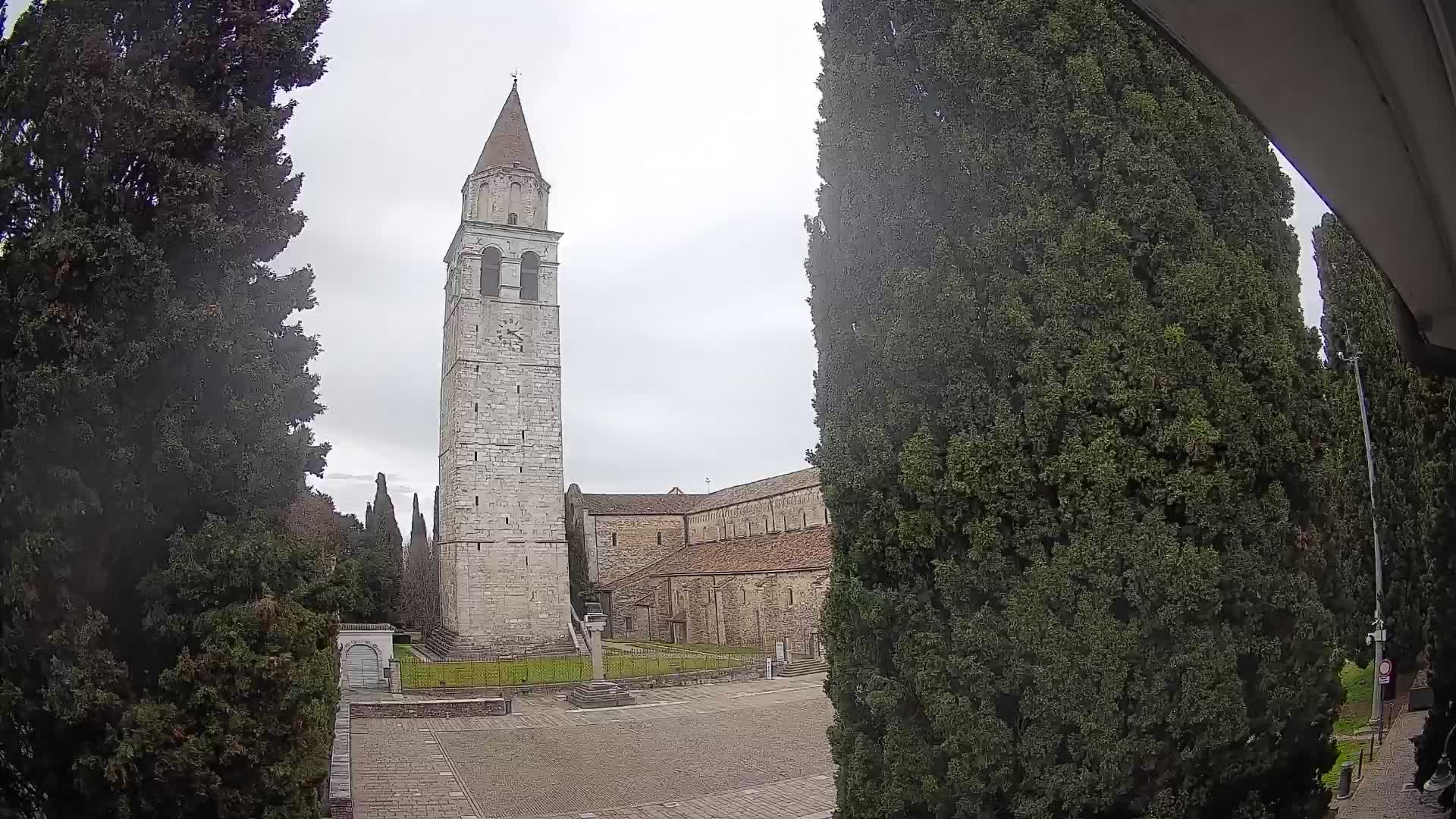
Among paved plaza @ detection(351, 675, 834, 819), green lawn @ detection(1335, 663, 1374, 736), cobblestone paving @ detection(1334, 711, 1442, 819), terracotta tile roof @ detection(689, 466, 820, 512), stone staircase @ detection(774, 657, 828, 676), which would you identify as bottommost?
stone staircase @ detection(774, 657, 828, 676)

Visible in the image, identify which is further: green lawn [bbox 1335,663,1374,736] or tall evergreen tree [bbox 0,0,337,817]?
green lawn [bbox 1335,663,1374,736]

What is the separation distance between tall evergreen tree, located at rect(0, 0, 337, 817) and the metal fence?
19.3m

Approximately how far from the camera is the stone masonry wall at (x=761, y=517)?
38719 millimetres

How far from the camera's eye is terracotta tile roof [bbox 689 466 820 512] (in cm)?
3994

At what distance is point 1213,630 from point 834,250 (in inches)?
136

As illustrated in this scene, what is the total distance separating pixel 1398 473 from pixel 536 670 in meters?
23.0

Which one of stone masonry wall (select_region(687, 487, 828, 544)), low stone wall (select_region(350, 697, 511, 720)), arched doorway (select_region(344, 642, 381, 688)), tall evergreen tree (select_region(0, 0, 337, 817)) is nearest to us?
tall evergreen tree (select_region(0, 0, 337, 817))

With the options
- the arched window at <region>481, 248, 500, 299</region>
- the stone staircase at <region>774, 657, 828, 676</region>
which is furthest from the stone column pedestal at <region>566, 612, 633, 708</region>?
the arched window at <region>481, 248, 500, 299</region>

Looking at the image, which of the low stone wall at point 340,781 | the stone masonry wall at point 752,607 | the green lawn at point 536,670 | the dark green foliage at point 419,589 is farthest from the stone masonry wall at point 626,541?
the low stone wall at point 340,781

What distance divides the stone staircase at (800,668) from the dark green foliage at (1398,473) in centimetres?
1626

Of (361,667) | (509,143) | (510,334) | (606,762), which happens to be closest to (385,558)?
(510,334)

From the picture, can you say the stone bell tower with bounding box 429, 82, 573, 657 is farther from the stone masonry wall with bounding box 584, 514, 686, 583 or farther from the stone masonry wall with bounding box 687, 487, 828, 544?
the stone masonry wall with bounding box 584, 514, 686, 583

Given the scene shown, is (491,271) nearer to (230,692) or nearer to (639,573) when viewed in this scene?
(639,573)

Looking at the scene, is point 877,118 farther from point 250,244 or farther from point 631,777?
A: point 631,777
